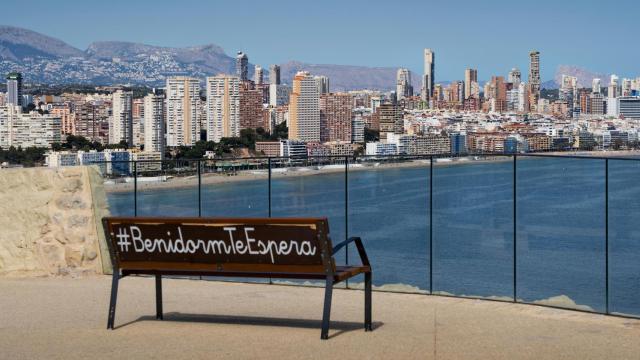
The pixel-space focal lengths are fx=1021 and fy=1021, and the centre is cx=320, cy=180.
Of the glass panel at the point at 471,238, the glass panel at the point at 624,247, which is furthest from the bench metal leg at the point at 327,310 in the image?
the glass panel at the point at 471,238

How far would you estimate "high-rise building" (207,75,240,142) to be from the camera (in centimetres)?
13025

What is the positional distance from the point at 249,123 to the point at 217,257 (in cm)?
13007

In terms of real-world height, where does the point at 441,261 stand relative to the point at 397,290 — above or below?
Result: below

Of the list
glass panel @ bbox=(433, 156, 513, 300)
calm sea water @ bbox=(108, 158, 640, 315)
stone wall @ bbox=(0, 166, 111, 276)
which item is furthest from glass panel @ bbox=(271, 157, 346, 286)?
stone wall @ bbox=(0, 166, 111, 276)

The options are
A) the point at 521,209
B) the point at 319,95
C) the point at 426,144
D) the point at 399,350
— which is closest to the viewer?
the point at 399,350

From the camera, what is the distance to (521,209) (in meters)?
46.4

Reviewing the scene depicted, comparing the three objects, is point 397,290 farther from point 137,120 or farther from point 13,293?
point 137,120

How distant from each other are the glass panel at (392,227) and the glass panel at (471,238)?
3.25 feet

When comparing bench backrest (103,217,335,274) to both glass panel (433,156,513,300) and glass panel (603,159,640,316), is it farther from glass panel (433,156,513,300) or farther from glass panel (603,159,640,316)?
glass panel (433,156,513,300)

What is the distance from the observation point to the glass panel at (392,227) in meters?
27.0

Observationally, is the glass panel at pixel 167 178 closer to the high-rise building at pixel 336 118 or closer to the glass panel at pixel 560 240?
the glass panel at pixel 560 240

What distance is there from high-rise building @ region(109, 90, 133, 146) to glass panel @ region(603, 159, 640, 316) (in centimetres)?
7380

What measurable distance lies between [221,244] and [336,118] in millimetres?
131246

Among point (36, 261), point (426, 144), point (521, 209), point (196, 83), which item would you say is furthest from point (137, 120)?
point (36, 261)
